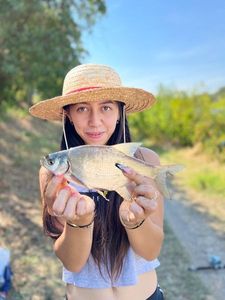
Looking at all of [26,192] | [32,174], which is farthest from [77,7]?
[26,192]

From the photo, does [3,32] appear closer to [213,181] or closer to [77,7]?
[77,7]

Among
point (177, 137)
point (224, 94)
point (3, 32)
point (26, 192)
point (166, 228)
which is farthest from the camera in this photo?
point (177, 137)

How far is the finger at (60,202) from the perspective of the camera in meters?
1.36

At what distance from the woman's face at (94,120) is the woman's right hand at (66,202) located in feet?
0.95

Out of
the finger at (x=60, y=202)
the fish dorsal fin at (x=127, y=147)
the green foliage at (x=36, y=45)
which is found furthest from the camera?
the green foliage at (x=36, y=45)

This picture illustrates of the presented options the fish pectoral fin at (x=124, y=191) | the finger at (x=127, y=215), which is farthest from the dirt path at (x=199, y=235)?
the fish pectoral fin at (x=124, y=191)

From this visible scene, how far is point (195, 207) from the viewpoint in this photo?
7082 millimetres

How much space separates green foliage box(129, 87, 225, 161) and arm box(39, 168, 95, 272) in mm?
9065

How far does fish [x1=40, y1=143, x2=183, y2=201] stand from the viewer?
1391 mm

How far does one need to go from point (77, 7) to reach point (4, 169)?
4.33 m

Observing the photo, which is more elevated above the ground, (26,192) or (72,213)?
(72,213)

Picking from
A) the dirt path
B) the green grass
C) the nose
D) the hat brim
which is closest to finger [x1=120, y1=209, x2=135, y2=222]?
the nose

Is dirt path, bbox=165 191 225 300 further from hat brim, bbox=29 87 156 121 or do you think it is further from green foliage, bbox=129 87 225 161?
green foliage, bbox=129 87 225 161

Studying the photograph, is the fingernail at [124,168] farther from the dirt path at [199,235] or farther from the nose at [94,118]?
the dirt path at [199,235]
